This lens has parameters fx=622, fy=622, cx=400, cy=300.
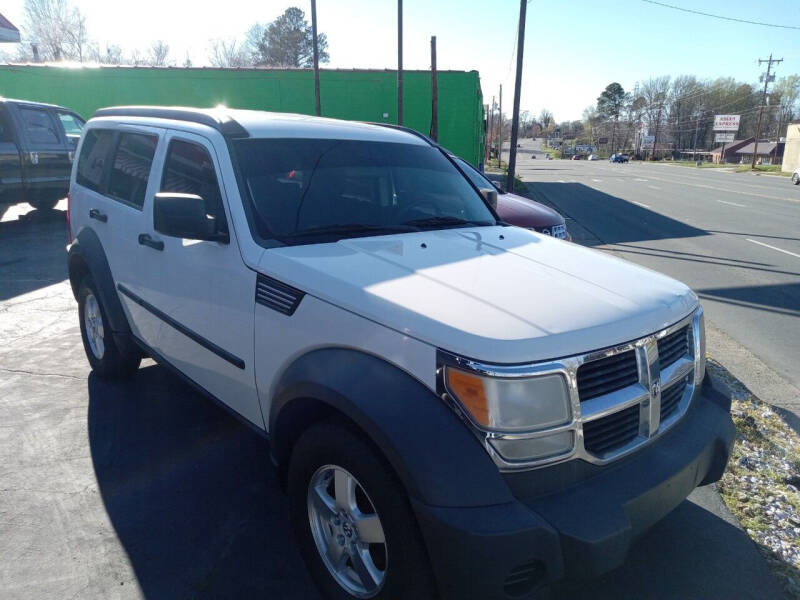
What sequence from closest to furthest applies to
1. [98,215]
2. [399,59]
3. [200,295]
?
[200,295] → [98,215] → [399,59]

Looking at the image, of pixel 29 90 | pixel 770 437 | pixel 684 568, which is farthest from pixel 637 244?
pixel 29 90

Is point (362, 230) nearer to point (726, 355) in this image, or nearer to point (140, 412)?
point (140, 412)

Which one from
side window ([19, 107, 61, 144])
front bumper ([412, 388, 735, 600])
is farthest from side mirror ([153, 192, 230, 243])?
side window ([19, 107, 61, 144])

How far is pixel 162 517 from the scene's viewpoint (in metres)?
3.18

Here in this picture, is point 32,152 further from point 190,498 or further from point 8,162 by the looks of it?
point 190,498

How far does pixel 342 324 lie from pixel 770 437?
3157 millimetres

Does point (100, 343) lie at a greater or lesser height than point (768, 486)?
greater

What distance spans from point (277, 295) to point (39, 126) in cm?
1219

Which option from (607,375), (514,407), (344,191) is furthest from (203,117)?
(607,375)

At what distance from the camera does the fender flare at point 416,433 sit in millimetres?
1989

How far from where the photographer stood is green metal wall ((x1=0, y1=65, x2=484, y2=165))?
2675cm

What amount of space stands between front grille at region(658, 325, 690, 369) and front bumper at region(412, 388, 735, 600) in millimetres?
491

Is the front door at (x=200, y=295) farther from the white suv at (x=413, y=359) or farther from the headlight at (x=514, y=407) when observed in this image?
the headlight at (x=514, y=407)

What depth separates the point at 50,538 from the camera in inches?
118
